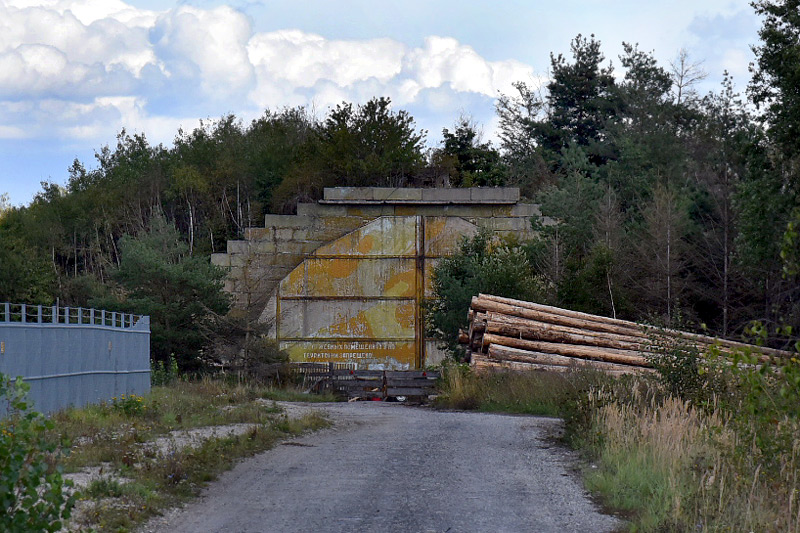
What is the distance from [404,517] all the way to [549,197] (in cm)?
4176

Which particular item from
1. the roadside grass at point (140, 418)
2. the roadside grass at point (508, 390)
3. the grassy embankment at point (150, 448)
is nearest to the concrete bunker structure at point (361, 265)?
the roadside grass at point (508, 390)

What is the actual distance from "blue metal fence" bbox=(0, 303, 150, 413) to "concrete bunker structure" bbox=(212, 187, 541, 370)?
15024mm

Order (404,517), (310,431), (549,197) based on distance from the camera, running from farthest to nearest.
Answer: (549,197), (310,431), (404,517)

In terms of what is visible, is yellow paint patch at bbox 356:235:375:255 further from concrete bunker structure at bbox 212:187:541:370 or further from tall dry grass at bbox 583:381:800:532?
tall dry grass at bbox 583:381:800:532

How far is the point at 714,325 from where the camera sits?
42.9 meters

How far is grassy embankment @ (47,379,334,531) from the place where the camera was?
33.8 feet

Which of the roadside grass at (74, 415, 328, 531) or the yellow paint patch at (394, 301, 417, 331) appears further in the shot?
the yellow paint patch at (394, 301, 417, 331)

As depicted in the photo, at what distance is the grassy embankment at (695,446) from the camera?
9008 millimetres

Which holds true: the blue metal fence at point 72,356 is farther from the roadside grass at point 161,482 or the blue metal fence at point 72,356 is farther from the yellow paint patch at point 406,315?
the yellow paint patch at point 406,315

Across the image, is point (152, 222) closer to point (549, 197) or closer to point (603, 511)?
point (549, 197)

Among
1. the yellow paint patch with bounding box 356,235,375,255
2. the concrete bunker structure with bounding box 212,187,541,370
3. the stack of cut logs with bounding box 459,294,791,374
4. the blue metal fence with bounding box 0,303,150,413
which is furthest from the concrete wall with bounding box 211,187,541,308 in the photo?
the blue metal fence with bounding box 0,303,150,413

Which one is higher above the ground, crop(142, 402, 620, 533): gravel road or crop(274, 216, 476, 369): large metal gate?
crop(274, 216, 476, 369): large metal gate

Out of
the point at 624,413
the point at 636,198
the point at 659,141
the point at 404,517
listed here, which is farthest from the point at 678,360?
the point at 659,141

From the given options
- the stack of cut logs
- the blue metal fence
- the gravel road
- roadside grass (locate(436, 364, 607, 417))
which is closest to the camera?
the gravel road
